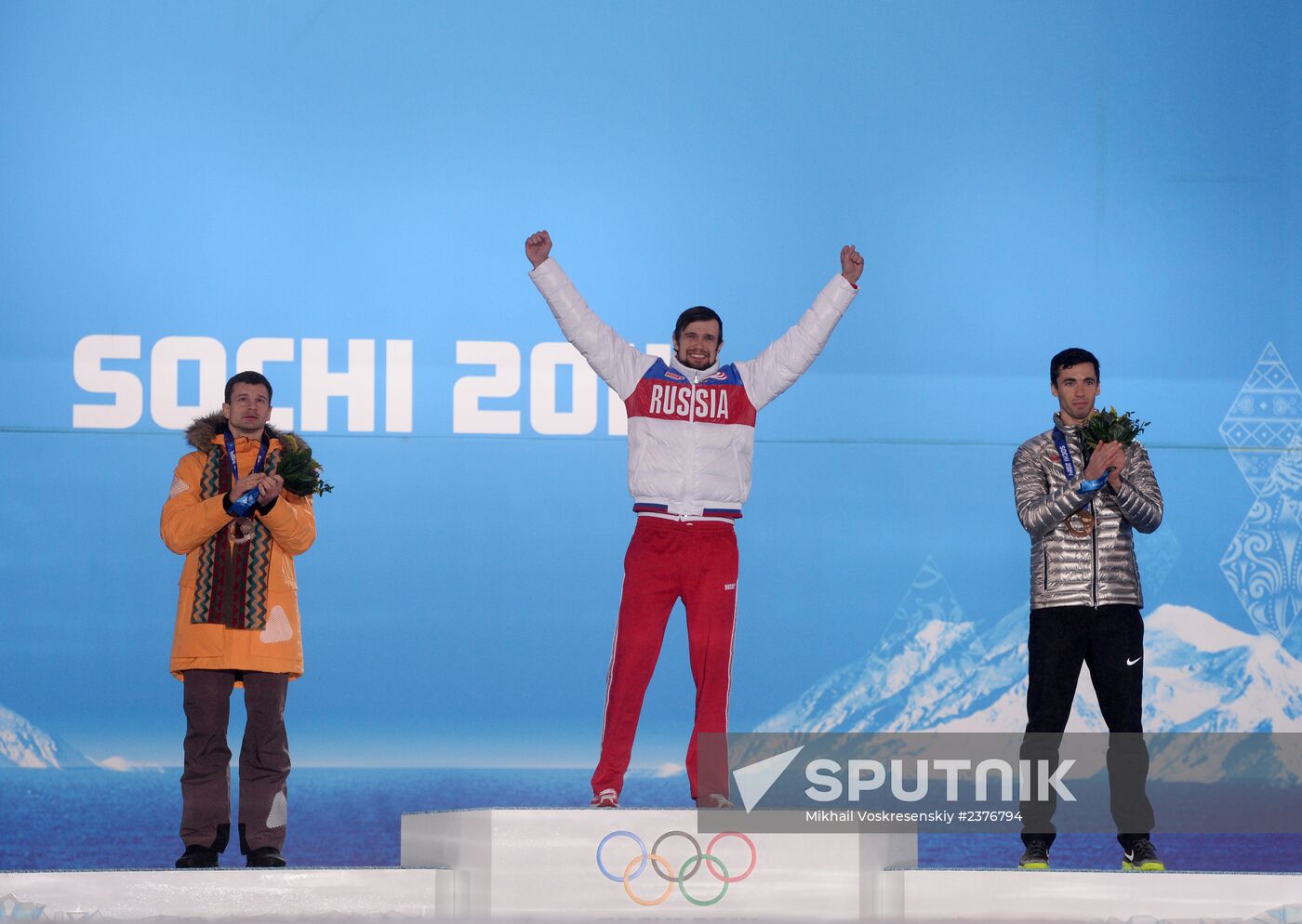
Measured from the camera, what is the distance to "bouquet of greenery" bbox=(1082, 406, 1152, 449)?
3.94 metres

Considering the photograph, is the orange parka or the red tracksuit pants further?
the red tracksuit pants

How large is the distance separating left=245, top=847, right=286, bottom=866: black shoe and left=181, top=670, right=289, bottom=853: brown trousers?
0.02 meters

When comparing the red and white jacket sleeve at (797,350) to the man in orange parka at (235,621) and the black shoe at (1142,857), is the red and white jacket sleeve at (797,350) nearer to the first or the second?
the man in orange parka at (235,621)

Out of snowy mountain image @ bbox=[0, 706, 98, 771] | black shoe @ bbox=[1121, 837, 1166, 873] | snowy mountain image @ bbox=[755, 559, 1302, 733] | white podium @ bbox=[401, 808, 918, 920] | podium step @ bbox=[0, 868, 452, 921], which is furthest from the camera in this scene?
snowy mountain image @ bbox=[755, 559, 1302, 733]

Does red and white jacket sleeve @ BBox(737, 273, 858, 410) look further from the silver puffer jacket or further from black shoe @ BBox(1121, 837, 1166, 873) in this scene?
black shoe @ BBox(1121, 837, 1166, 873)

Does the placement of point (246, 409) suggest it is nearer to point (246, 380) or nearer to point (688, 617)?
point (246, 380)

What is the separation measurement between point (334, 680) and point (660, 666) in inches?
44.7

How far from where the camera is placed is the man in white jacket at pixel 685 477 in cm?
408

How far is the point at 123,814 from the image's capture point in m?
5.00

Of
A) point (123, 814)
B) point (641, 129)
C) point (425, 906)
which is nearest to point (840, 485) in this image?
point (641, 129)

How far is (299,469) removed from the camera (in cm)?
392

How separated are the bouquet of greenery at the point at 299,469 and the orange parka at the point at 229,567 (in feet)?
0.14

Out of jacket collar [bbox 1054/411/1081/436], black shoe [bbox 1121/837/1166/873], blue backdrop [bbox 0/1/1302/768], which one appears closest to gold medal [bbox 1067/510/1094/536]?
jacket collar [bbox 1054/411/1081/436]

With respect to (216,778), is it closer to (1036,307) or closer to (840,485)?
(840,485)
